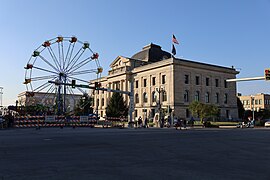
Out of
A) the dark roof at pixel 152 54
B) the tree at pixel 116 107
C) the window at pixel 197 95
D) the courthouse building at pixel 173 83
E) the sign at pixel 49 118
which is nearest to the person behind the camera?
the sign at pixel 49 118

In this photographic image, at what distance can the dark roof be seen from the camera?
259ft

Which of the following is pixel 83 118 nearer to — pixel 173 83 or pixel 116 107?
pixel 173 83

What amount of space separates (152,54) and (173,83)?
65.1 ft

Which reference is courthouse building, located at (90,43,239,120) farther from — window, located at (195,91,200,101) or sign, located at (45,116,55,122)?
sign, located at (45,116,55,122)

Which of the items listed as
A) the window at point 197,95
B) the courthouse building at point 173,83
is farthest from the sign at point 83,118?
the window at point 197,95

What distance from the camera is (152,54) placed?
79.7 m

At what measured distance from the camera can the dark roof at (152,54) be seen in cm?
7888

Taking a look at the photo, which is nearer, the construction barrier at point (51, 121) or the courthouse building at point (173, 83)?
the construction barrier at point (51, 121)

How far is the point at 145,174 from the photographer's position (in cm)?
654

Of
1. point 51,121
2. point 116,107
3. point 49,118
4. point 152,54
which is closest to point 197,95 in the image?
point 152,54

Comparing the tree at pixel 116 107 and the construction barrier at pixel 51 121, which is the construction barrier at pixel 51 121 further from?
the tree at pixel 116 107

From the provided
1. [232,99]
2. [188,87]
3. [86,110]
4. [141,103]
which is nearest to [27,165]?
[188,87]

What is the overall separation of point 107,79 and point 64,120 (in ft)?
167

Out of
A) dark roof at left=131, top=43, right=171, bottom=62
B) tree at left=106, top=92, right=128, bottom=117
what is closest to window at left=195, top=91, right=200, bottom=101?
dark roof at left=131, top=43, right=171, bottom=62
